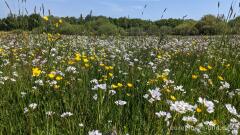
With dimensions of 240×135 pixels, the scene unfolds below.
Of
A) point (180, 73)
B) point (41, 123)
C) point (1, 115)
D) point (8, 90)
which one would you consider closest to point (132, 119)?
point (41, 123)

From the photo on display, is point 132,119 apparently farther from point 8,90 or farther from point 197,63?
point 197,63

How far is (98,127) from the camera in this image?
328cm

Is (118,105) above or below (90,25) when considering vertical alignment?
below

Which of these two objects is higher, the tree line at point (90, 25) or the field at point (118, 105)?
the tree line at point (90, 25)

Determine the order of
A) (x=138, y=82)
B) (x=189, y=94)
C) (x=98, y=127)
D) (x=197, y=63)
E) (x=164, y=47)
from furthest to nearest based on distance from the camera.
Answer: (x=164, y=47) → (x=197, y=63) → (x=138, y=82) → (x=189, y=94) → (x=98, y=127)

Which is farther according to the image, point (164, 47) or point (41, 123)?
point (164, 47)

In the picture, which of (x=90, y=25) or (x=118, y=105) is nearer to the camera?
(x=118, y=105)

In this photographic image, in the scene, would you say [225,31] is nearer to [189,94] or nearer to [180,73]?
[180,73]

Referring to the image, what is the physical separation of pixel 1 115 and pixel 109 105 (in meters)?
0.98

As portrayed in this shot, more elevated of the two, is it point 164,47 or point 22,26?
point 22,26

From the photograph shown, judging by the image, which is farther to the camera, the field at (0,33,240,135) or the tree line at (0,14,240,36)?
the tree line at (0,14,240,36)

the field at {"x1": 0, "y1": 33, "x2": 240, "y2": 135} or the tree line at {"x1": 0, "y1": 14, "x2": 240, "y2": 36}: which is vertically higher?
the tree line at {"x1": 0, "y1": 14, "x2": 240, "y2": 36}

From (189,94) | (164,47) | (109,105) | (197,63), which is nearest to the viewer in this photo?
(109,105)

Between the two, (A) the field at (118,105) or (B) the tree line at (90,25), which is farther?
(B) the tree line at (90,25)
